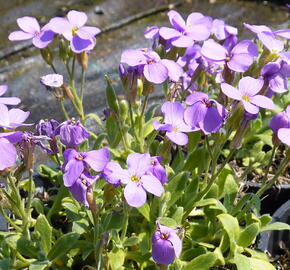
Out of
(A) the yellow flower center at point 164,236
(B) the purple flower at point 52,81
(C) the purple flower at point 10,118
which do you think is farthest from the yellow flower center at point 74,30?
(A) the yellow flower center at point 164,236

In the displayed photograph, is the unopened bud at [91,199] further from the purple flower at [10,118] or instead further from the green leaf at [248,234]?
the green leaf at [248,234]

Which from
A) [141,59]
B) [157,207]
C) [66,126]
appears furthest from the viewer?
[157,207]

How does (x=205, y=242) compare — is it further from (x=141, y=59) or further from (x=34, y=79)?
(x=34, y=79)

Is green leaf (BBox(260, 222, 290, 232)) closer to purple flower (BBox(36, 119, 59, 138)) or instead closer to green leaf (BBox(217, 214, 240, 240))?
green leaf (BBox(217, 214, 240, 240))

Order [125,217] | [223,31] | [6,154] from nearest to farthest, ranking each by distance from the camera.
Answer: [6,154], [125,217], [223,31]

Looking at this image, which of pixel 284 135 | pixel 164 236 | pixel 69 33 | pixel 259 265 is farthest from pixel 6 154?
pixel 259 265

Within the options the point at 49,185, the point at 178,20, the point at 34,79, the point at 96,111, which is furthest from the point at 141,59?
the point at 34,79

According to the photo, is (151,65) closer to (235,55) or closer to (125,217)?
(235,55)
